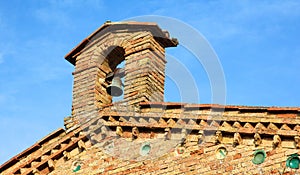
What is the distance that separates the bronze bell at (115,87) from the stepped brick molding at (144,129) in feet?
0.52

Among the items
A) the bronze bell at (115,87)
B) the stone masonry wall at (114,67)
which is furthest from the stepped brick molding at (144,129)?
the bronze bell at (115,87)

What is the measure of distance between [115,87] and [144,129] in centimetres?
209

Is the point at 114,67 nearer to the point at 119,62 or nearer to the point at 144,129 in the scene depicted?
the point at 119,62

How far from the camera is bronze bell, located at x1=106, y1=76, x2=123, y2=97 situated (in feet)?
63.3

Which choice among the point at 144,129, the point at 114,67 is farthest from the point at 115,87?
the point at 144,129

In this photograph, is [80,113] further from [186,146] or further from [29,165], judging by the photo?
[186,146]

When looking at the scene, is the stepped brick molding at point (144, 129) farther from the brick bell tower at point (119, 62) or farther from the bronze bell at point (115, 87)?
the bronze bell at point (115, 87)

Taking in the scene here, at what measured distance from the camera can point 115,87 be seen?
1928 centimetres

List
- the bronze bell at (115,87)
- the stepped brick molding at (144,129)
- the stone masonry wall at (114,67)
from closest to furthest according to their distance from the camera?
the stepped brick molding at (144,129)
the stone masonry wall at (114,67)
the bronze bell at (115,87)

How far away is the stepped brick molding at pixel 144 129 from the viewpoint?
1586 centimetres

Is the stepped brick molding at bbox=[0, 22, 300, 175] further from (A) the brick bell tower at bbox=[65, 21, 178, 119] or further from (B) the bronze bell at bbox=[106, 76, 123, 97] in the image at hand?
(B) the bronze bell at bbox=[106, 76, 123, 97]

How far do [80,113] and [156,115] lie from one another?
7.76 feet

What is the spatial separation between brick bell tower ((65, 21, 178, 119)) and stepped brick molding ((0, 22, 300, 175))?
0.08 feet

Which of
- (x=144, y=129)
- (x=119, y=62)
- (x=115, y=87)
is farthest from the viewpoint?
(x=119, y=62)
